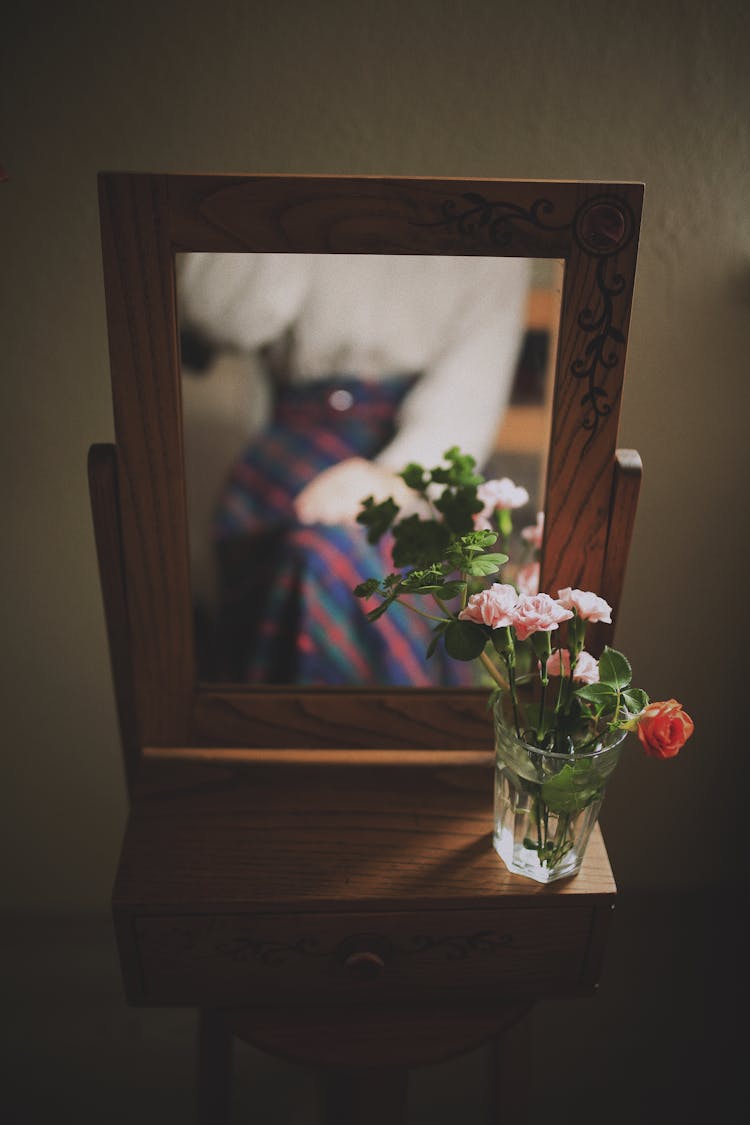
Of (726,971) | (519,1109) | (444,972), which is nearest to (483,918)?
(444,972)

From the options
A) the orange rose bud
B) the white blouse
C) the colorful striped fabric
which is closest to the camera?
the orange rose bud

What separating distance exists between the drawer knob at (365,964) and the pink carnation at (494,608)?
0.35m

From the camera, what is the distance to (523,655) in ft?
3.17

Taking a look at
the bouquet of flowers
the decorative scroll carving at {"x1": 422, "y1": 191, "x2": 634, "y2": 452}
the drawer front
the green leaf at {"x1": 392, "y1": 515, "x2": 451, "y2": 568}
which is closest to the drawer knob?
the drawer front

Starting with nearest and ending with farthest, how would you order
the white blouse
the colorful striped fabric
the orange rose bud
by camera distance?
the orange rose bud → the white blouse → the colorful striped fabric

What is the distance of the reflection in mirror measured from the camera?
86 centimetres

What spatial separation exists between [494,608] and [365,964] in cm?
38

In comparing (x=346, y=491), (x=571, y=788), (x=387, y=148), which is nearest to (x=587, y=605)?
(x=571, y=788)

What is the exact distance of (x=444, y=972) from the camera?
2.96 feet

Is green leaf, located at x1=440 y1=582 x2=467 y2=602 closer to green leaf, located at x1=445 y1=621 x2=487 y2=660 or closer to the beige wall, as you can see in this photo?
green leaf, located at x1=445 y1=621 x2=487 y2=660

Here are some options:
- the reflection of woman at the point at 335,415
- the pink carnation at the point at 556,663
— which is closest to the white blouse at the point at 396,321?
the reflection of woman at the point at 335,415

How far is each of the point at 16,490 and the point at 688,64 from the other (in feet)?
3.08

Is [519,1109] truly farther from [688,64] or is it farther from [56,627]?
[688,64]

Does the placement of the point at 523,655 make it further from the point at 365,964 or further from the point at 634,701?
the point at 365,964
